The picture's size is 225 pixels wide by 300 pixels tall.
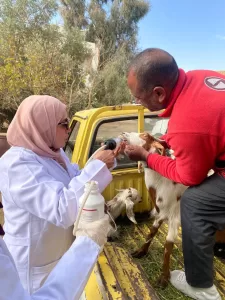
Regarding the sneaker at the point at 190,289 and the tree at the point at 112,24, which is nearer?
the sneaker at the point at 190,289

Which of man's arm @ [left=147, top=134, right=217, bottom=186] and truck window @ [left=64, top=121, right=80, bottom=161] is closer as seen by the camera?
man's arm @ [left=147, top=134, right=217, bottom=186]

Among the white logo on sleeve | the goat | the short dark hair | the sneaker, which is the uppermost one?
the short dark hair

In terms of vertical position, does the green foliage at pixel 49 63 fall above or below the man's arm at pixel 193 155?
above

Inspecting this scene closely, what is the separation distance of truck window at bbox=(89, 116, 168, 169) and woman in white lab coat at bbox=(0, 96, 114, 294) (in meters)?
1.40

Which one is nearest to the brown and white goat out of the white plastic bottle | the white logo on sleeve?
the white logo on sleeve

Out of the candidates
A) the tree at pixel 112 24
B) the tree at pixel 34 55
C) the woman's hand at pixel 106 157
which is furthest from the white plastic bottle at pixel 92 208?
the tree at pixel 112 24

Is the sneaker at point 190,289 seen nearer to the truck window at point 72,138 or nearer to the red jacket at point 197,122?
the red jacket at point 197,122

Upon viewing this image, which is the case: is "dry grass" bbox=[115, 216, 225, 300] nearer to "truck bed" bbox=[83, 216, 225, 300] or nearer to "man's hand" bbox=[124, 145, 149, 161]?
"truck bed" bbox=[83, 216, 225, 300]

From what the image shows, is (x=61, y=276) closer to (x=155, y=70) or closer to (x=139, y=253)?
(x=155, y=70)

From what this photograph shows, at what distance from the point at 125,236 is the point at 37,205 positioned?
205cm

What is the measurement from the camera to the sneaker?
6.89 ft

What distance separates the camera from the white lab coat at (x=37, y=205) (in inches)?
62.3

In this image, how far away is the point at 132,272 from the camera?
2332mm

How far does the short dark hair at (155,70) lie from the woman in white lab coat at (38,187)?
0.60 metres
